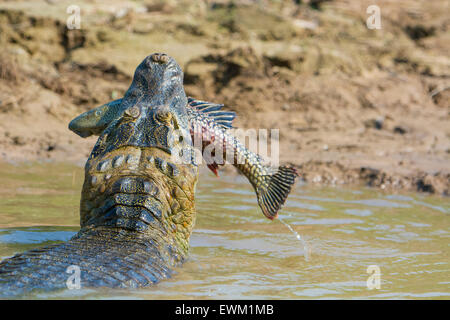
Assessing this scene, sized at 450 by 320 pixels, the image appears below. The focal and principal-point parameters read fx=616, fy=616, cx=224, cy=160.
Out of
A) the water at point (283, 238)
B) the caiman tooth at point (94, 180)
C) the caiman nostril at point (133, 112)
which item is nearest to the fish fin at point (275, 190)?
the water at point (283, 238)

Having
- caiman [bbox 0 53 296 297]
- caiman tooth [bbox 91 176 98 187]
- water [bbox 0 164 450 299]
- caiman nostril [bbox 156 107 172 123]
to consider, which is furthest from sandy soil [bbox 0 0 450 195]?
caiman tooth [bbox 91 176 98 187]

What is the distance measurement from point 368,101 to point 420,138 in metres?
1.42

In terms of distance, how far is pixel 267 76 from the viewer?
33.6 ft

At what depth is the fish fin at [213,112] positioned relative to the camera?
4387 millimetres

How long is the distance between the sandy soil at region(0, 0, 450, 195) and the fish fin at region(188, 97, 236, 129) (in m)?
3.47

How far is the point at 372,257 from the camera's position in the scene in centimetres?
459

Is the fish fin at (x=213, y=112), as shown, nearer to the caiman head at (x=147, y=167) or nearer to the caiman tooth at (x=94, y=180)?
the caiman head at (x=147, y=167)

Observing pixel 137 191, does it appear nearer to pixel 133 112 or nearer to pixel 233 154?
pixel 133 112

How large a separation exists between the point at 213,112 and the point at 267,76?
595 cm

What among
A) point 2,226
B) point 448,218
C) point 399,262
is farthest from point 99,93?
point 399,262

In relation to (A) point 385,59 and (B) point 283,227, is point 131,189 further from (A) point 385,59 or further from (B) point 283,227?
(A) point 385,59

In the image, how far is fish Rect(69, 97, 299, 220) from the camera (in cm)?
430

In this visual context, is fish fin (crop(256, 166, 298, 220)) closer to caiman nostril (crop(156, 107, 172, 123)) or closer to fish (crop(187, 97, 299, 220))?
fish (crop(187, 97, 299, 220))

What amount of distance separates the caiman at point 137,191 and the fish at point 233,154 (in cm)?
6
